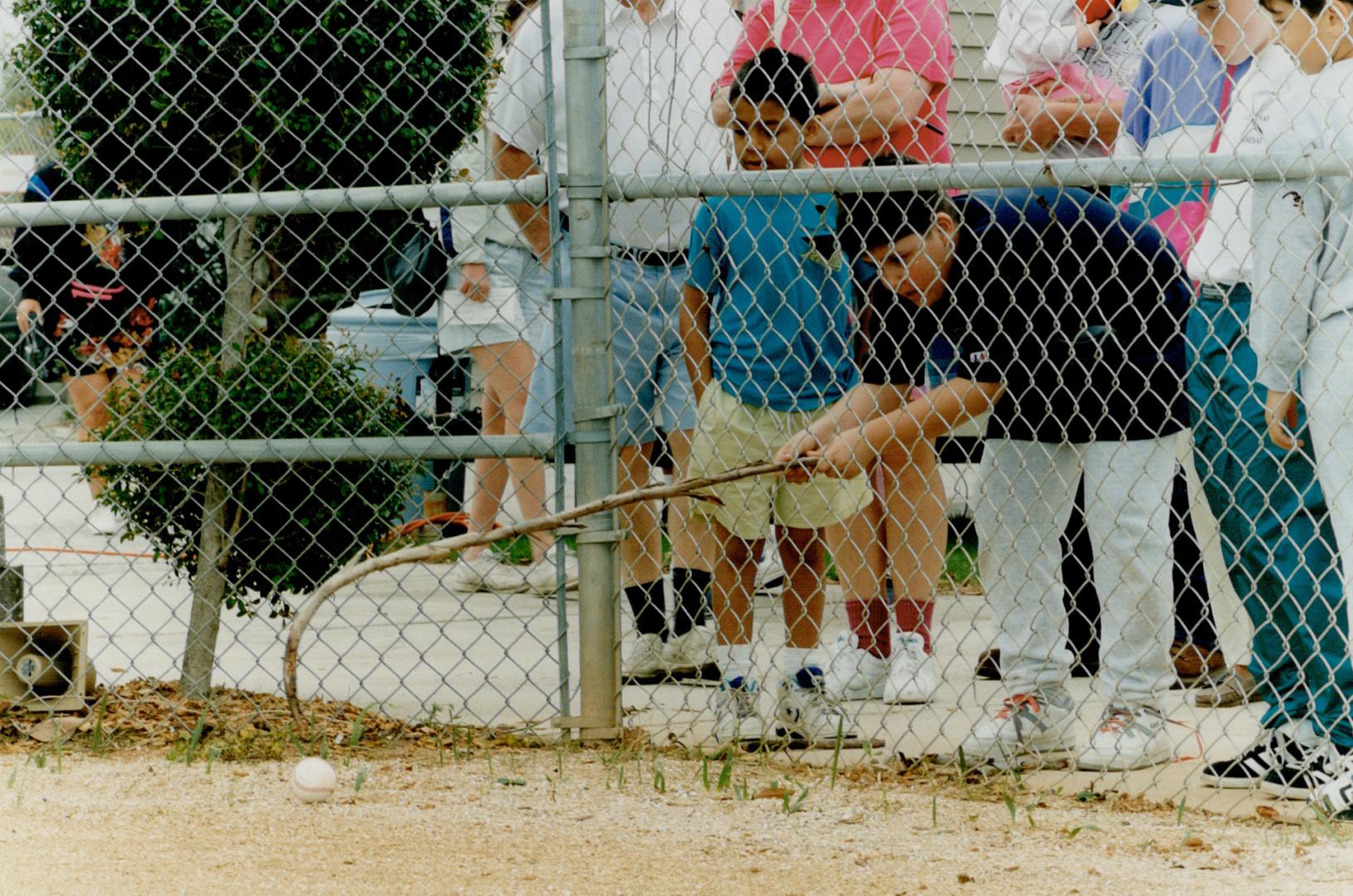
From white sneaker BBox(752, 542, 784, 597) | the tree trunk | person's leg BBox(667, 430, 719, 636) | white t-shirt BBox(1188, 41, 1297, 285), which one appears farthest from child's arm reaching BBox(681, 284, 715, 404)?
white sneaker BBox(752, 542, 784, 597)

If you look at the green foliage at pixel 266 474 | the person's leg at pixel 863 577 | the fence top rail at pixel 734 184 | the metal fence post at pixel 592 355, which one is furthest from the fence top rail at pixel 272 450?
the person's leg at pixel 863 577

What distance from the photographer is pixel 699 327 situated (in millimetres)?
4375

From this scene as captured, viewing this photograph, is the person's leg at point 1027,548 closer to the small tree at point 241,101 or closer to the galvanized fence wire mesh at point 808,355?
the galvanized fence wire mesh at point 808,355

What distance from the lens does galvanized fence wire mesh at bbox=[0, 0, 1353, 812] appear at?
12.1ft

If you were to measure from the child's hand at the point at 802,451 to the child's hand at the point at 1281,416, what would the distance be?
102 cm

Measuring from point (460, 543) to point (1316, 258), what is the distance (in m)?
1.94

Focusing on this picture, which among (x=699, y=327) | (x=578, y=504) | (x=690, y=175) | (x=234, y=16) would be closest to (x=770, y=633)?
(x=699, y=327)

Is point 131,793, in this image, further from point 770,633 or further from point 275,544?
point 770,633

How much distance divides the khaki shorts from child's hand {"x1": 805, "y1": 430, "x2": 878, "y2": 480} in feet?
1.43

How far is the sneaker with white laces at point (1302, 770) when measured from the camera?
3523mm

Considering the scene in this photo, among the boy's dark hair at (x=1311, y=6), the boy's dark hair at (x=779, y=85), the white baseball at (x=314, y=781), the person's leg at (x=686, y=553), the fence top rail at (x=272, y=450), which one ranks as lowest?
the white baseball at (x=314, y=781)

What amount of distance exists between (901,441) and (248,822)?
71.2 inches

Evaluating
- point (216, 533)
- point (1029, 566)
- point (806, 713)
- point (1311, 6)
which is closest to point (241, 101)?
point (216, 533)

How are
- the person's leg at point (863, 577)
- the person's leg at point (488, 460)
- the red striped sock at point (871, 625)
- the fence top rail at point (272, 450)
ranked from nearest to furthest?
the fence top rail at point (272, 450)
the person's leg at point (863, 577)
the red striped sock at point (871, 625)
the person's leg at point (488, 460)
